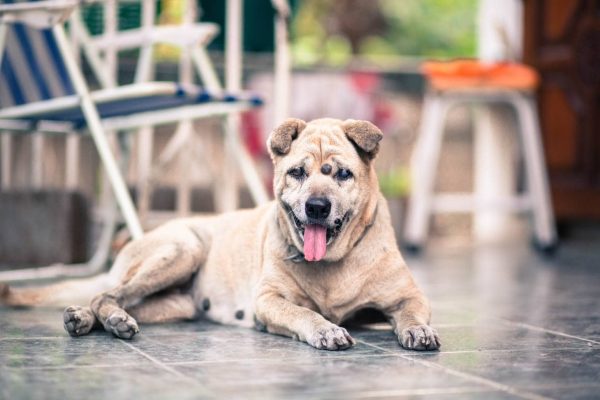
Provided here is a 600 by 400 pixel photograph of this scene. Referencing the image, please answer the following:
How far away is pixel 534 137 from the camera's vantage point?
623 centimetres

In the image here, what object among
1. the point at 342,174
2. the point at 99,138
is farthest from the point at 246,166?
the point at 342,174

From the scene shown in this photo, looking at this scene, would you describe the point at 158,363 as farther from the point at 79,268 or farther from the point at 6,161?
the point at 6,161

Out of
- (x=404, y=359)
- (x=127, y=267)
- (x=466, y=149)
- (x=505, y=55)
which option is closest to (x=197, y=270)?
(x=127, y=267)

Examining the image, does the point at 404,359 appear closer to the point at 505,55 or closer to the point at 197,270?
the point at 197,270

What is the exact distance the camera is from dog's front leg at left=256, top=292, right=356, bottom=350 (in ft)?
8.77

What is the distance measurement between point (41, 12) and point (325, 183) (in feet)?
5.36

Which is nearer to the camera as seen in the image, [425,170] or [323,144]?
[323,144]

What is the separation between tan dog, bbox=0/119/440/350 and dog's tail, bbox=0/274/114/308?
1.9 inches

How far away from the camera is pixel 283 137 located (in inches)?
118

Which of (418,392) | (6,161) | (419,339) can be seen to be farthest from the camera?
(6,161)

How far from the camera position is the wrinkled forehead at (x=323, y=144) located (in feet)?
9.62

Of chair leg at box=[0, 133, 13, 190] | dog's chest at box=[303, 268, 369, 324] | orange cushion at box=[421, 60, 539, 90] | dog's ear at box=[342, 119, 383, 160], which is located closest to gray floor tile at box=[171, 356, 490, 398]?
dog's chest at box=[303, 268, 369, 324]

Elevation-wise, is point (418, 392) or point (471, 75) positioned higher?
point (471, 75)

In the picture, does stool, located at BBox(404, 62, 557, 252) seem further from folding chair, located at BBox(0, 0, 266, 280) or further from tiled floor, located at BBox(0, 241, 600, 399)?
tiled floor, located at BBox(0, 241, 600, 399)
